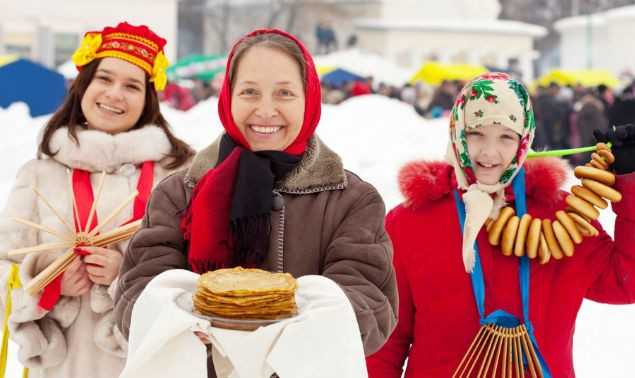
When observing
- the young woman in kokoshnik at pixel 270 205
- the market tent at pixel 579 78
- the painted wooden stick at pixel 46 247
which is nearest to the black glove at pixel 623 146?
the young woman in kokoshnik at pixel 270 205

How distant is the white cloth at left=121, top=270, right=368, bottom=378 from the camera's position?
195 centimetres

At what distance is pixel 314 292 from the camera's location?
6.77 feet

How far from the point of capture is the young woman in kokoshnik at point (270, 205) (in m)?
2.24

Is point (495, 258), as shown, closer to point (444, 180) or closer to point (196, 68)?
point (444, 180)

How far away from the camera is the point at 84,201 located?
3387 millimetres

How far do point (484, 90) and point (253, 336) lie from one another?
144 centimetres

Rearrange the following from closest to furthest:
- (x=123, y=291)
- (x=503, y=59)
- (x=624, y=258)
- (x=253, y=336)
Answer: (x=253, y=336) → (x=123, y=291) → (x=624, y=258) → (x=503, y=59)

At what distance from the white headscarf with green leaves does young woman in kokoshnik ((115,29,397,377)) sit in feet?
2.24

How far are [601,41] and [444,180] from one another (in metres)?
42.1

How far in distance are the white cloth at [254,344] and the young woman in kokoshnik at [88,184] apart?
1.25 metres

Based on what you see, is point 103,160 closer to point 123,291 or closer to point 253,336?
point 123,291

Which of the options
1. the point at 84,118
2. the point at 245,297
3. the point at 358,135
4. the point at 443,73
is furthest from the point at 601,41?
the point at 245,297

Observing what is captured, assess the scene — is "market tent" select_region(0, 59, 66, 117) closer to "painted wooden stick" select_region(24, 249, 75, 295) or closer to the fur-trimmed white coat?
the fur-trimmed white coat

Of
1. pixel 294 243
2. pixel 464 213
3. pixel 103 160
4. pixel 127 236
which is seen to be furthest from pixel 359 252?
pixel 103 160
